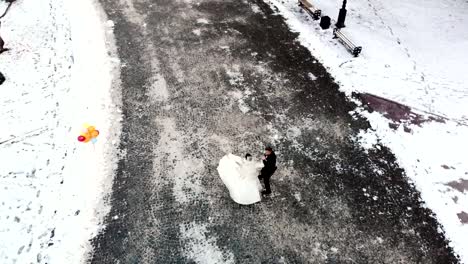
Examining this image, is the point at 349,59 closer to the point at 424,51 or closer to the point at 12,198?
the point at 424,51

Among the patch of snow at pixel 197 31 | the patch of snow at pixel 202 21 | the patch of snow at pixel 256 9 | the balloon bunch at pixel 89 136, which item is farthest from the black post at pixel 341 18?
the balloon bunch at pixel 89 136

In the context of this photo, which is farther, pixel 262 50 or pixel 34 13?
pixel 34 13

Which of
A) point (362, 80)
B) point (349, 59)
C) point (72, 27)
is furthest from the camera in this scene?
point (72, 27)

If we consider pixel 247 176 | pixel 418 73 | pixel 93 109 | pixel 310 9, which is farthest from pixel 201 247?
pixel 310 9

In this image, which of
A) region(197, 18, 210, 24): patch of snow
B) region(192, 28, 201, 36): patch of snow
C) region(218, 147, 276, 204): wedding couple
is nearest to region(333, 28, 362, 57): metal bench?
region(197, 18, 210, 24): patch of snow

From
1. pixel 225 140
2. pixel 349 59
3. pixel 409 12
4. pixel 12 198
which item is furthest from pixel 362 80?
pixel 12 198

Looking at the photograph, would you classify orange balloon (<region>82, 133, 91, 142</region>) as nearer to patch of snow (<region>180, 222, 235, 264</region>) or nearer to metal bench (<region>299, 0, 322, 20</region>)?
patch of snow (<region>180, 222, 235, 264</region>)

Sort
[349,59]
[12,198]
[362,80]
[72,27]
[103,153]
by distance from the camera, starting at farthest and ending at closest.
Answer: [72,27], [349,59], [362,80], [103,153], [12,198]

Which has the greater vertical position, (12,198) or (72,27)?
(72,27)

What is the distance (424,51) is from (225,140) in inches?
322

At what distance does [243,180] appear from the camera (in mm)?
8258

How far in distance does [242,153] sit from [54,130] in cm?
512

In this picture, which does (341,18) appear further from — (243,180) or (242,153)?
(243,180)

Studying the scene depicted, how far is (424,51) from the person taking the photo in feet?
44.3
